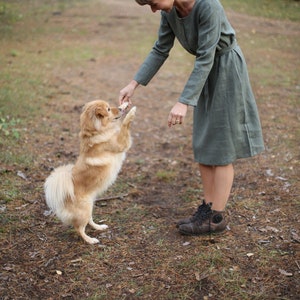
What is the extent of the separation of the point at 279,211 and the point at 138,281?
1768 mm

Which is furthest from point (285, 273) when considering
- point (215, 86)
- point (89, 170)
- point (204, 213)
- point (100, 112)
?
point (100, 112)

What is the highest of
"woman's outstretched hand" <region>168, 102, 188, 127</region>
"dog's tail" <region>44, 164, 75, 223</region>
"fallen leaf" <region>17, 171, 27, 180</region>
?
"woman's outstretched hand" <region>168, 102, 188, 127</region>

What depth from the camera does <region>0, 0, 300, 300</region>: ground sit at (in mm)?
3250

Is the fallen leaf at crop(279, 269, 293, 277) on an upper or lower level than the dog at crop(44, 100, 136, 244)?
lower

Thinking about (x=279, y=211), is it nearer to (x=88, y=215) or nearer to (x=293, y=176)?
(x=293, y=176)

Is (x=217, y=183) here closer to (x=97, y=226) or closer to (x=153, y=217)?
(x=153, y=217)

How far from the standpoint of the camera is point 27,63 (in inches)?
391

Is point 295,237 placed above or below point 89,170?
below

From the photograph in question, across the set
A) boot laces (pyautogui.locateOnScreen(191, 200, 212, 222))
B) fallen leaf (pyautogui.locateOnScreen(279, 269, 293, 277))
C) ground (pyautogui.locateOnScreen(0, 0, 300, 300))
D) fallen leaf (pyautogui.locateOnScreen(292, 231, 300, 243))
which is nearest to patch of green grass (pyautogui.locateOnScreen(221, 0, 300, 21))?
ground (pyautogui.locateOnScreen(0, 0, 300, 300))

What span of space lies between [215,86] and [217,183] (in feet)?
2.89

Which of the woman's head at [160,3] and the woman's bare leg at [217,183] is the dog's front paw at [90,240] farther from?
the woman's head at [160,3]

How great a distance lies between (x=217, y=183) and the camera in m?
3.74

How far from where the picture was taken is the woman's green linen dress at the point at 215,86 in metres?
3.16

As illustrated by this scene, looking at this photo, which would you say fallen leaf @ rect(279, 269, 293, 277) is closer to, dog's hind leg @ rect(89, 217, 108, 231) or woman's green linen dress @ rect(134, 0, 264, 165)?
woman's green linen dress @ rect(134, 0, 264, 165)
